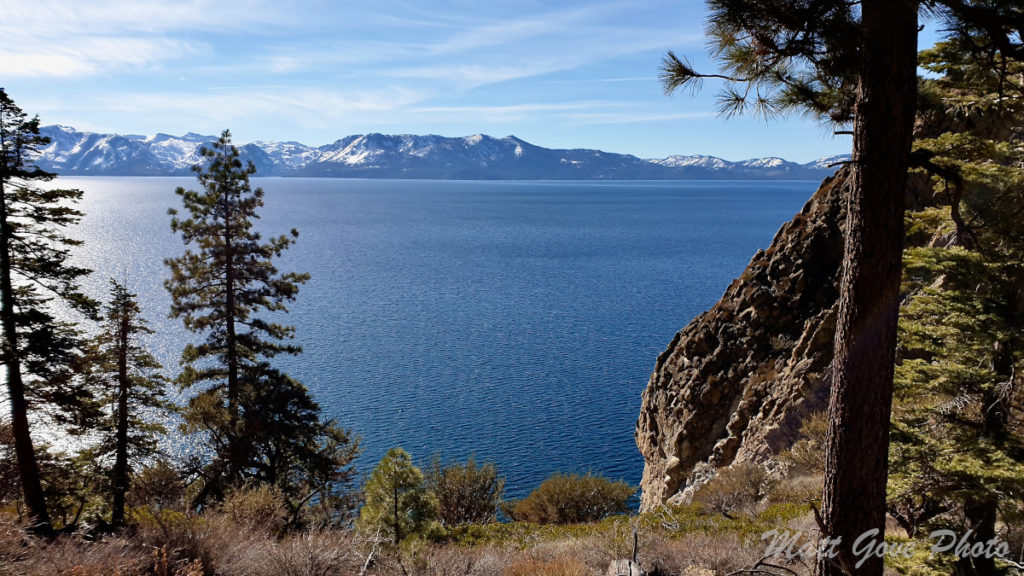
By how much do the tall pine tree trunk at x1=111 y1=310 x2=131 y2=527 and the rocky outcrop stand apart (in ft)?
58.9

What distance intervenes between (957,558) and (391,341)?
41.2 m

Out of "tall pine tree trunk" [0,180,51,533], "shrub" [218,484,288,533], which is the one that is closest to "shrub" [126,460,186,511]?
"tall pine tree trunk" [0,180,51,533]

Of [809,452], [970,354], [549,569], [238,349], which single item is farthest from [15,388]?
[809,452]

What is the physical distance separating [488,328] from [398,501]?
3522 centimetres

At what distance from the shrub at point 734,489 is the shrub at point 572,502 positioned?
5.06m

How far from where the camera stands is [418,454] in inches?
1185

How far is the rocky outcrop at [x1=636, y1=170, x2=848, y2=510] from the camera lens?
20969 mm

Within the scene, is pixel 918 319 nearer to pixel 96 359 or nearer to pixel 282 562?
pixel 282 562

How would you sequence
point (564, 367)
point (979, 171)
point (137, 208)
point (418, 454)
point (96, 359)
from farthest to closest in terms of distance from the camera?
point (137, 208) < point (564, 367) < point (418, 454) < point (96, 359) < point (979, 171)

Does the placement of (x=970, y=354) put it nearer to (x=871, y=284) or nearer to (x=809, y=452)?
(x=871, y=284)

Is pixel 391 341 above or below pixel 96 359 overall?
below

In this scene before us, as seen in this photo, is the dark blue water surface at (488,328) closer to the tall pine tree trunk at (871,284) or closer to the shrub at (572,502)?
the shrub at (572,502)

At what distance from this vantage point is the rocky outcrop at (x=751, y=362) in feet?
68.8

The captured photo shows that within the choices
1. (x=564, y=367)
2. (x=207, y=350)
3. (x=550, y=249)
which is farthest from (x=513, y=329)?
(x=550, y=249)
